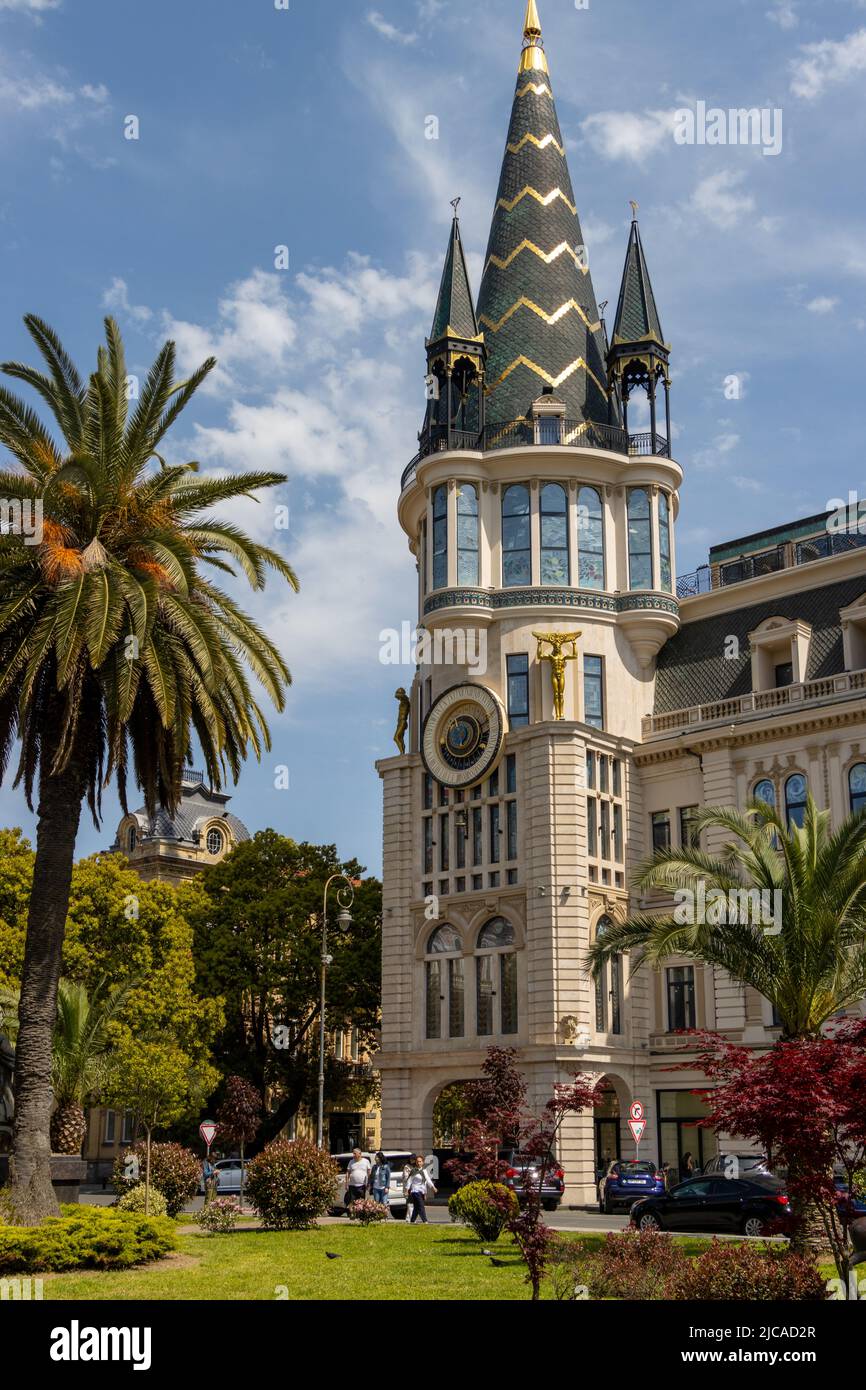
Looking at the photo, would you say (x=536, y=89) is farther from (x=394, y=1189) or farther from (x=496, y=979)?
(x=394, y=1189)

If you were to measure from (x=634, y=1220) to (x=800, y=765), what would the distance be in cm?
2053

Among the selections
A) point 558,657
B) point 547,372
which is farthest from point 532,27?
point 558,657

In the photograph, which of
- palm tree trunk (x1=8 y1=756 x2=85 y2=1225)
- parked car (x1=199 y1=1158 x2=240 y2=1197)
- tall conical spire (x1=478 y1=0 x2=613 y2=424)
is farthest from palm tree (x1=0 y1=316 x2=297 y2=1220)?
tall conical spire (x1=478 y1=0 x2=613 y2=424)

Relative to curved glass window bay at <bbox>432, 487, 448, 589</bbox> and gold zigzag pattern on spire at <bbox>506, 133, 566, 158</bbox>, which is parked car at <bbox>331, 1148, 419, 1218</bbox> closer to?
curved glass window bay at <bbox>432, 487, 448, 589</bbox>

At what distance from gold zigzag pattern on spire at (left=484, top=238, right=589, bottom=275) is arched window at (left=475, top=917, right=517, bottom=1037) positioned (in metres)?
26.6

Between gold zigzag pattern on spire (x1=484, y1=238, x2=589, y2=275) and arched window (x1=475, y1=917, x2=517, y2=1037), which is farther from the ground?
gold zigzag pattern on spire (x1=484, y1=238, x2=589, y2=275)

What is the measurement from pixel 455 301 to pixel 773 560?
1608cm

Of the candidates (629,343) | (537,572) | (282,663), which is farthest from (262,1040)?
(282,663)

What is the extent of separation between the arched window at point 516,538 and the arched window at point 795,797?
1226cm

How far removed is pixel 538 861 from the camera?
1941 inches

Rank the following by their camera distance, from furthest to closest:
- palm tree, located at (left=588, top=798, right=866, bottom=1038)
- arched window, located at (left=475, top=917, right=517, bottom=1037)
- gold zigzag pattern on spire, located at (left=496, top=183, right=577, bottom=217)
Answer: gold zigzag pattern on spire, located at (left=496, top=183, right=577, bottom=217) → arched window, located at (left=475, top=917, right=517, bottom=1037) → palm tree, located at (left=588, top=798, right=866, bottom=1038)

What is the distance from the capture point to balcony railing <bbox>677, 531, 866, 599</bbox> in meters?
51.5

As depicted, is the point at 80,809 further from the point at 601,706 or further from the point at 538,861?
the point at 601,706

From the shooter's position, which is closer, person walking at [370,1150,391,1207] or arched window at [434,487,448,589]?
person walking at [370,1150,391,1207]
